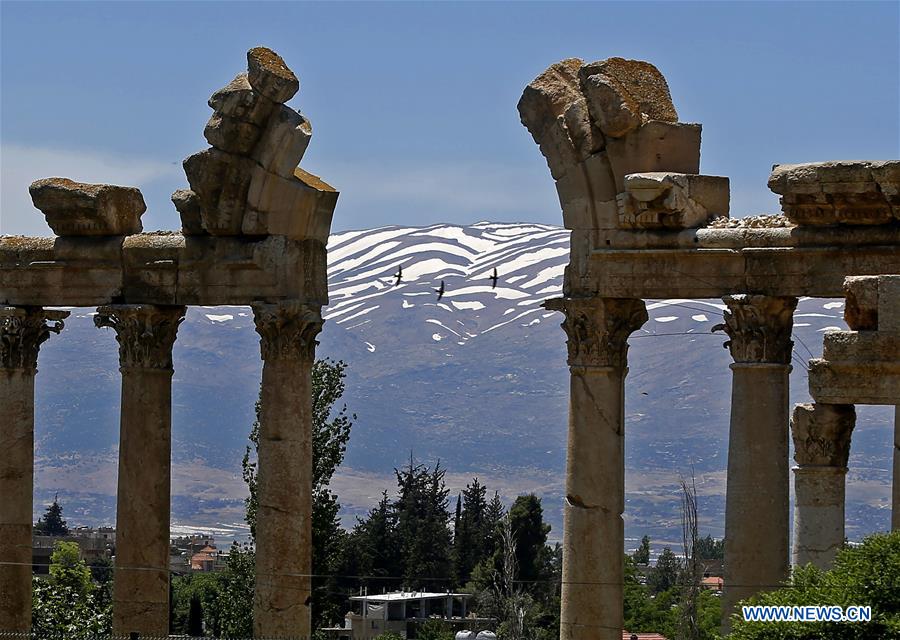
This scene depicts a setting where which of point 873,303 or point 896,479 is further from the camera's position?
point 896,479

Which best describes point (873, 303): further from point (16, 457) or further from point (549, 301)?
point (16, 457)

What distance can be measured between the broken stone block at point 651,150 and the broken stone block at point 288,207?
5.94 meters

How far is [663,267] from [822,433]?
8077 millimetres

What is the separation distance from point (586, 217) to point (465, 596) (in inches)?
3420

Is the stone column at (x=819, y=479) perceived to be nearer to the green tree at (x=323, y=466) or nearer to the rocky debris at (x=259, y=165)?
the rocky debris at (x=259, y=165)

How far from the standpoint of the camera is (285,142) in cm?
4775

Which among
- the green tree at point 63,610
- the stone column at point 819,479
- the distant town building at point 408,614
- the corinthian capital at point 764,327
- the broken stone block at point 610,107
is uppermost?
the broken stone block at point 610,107

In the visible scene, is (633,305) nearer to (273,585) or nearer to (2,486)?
(273,585)

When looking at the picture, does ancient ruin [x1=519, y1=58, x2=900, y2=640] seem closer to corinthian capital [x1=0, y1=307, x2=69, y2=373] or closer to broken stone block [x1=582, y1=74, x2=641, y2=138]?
broken stone block [x1=582, y1=74, x2=641, y2=138]

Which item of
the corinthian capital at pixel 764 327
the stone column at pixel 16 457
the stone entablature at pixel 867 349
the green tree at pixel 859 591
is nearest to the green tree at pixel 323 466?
the stone column at pixel 16 457

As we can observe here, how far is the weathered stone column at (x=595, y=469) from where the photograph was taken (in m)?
45.0

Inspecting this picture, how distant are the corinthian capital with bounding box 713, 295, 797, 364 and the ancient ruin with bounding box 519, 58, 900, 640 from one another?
0.09 ft

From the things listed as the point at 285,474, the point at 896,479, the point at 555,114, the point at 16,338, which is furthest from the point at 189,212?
the point at 896,479

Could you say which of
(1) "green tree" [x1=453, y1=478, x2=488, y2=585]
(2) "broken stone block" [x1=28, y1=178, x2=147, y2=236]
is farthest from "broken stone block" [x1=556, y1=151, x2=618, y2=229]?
(1) "green tree" [x1=453, y1=478, x2=488, y2=585]
